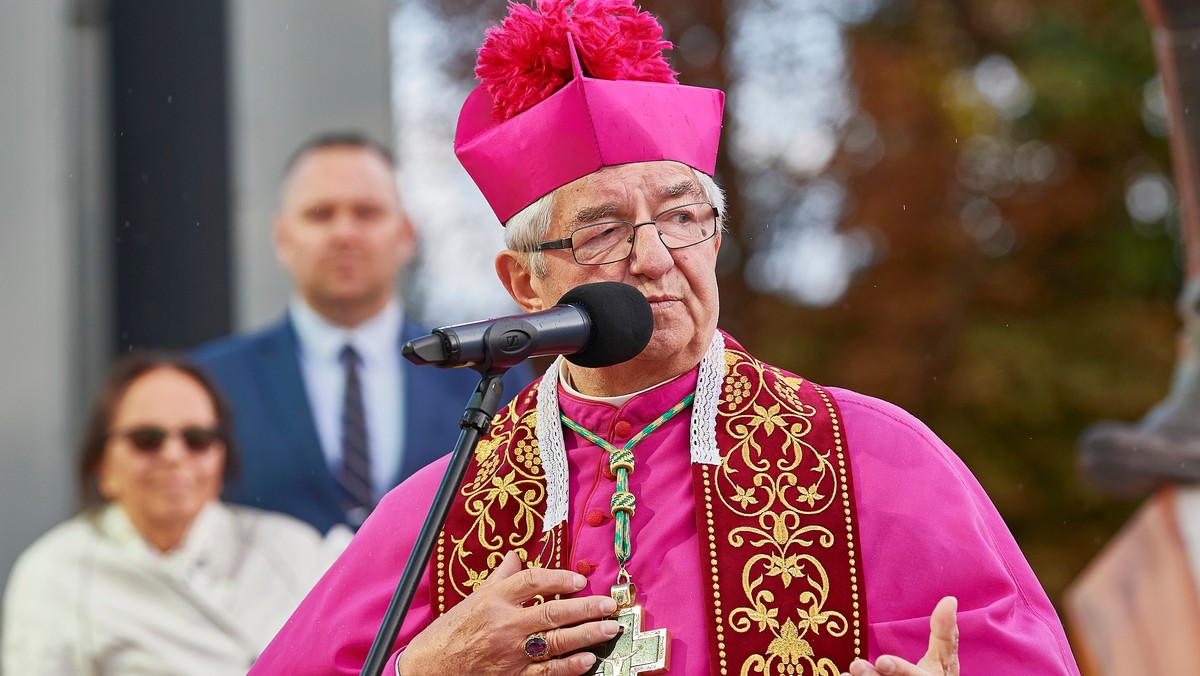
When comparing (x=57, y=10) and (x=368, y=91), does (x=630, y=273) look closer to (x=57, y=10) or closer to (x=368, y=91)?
(x=368, y=91)

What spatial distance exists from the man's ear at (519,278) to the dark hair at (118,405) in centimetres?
275

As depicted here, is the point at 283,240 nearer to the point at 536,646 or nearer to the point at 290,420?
the point at 290,420

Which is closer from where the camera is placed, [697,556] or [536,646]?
[536,646]

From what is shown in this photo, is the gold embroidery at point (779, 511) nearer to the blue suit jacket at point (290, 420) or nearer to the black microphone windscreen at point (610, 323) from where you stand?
the black microphone windscreen at point (610, 323)

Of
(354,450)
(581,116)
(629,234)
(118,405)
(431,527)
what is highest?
(581,116)

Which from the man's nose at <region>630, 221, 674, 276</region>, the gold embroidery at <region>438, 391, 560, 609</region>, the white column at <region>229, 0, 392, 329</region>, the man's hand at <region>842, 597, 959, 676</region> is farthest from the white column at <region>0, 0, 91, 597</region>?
the man's hand at <region>842, 597, 959, 676</region>

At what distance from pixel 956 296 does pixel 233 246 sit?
19.9 feet

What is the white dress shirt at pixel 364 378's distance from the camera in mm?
5492

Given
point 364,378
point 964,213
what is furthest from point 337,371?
point 964,213

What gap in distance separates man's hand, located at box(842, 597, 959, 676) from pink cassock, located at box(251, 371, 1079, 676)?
0.13 metres

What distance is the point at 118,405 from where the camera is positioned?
5500mm

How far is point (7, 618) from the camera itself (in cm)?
540

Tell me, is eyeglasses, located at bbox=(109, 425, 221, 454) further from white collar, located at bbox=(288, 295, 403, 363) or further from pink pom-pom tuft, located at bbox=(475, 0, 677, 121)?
pink pom-pom tuft, located at bbox=(475, 0, 677, 121)

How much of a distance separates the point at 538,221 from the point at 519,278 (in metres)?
0.14
